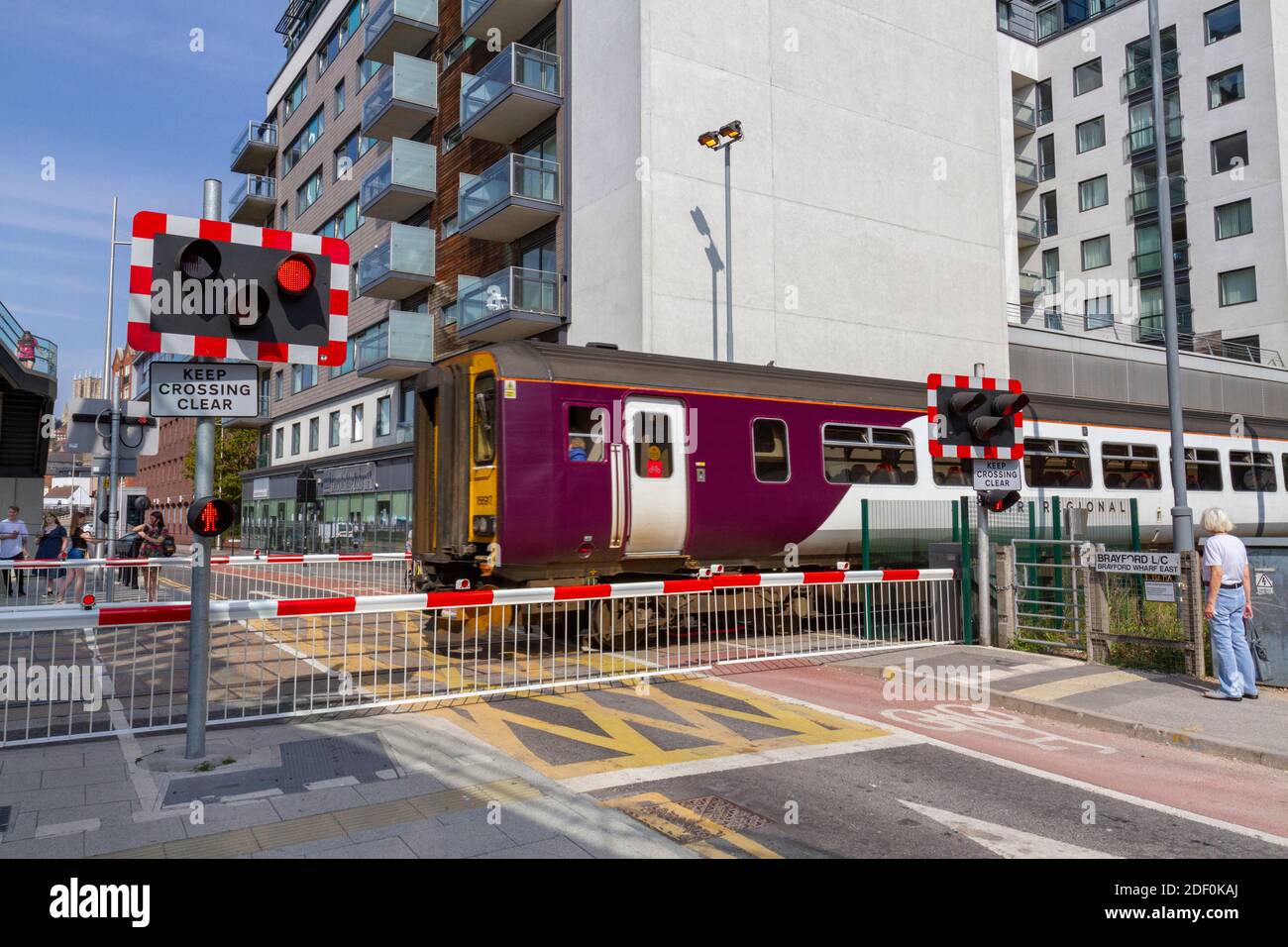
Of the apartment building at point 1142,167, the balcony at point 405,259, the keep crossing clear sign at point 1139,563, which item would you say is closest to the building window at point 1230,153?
the apartment building at point 1142,167

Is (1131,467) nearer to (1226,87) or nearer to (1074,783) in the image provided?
(1074,783)

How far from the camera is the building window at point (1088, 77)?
3862cm

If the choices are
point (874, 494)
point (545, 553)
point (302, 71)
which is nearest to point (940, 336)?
point (874, 494)

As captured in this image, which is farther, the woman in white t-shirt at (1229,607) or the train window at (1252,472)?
the train window at (1252,472)

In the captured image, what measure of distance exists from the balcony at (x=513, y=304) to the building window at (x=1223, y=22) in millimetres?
29922

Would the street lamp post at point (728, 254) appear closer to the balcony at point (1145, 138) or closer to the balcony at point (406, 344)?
the balcony at point (406, 344)

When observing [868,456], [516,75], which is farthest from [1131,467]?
[516,75]

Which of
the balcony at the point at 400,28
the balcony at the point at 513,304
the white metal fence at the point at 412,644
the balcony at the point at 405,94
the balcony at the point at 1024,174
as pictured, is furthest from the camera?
the balcony at the point at 1024,174

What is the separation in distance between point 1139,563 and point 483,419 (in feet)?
24.5

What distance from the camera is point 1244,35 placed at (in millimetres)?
34062

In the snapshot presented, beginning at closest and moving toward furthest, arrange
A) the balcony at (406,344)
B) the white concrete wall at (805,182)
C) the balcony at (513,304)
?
the white concrete wall at (805,182)
the balcony at (513,304)
the balcony at (406,344)

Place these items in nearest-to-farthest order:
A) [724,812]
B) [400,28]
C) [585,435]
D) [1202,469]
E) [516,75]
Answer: [724,812] → [585,435] → [1202,469] → [516,75] → [400,28]

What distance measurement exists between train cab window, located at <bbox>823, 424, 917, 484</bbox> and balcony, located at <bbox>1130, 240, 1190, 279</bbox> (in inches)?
1127

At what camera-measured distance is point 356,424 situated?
34.3 metres
